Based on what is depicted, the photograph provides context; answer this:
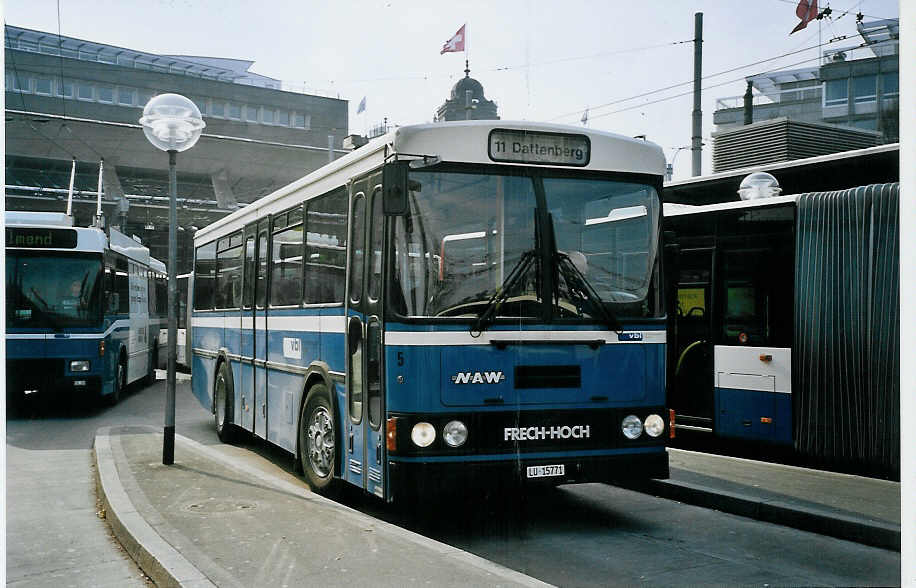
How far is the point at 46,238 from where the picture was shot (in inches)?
488

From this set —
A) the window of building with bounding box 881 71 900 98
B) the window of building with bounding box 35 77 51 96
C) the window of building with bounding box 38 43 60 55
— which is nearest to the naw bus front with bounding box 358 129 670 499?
the window of building with bounding box 881 71 900 98

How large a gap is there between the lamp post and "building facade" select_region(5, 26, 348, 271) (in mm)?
122

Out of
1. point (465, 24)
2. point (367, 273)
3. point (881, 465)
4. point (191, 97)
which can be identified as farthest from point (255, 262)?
point (881, 465)

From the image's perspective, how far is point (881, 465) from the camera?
20.7 ft

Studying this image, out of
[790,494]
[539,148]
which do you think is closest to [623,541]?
[790,494]

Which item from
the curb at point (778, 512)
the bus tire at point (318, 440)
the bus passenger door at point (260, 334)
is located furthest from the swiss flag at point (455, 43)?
the bus passenger door at point (260, 334)

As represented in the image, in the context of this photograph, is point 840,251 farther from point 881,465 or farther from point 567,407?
point 567,407

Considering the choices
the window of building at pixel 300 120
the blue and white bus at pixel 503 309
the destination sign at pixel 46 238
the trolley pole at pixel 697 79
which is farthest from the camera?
the destination sign at pixel 46 238

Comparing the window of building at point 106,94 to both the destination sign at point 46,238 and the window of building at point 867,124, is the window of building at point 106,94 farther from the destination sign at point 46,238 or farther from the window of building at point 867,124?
the window of building at point 867,124

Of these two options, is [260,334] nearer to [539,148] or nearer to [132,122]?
[132,122]

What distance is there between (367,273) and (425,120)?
46.9 inches

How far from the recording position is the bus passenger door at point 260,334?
9695 mm

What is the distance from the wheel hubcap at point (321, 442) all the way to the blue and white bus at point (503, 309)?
538 millimetres
